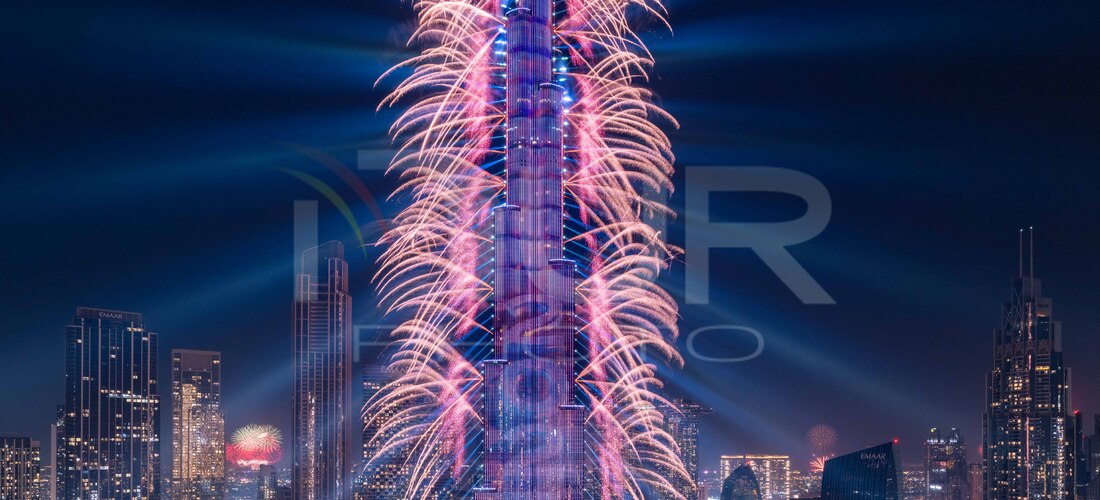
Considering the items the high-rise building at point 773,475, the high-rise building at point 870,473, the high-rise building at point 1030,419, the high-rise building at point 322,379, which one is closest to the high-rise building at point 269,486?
the high-rise building at point 322,379

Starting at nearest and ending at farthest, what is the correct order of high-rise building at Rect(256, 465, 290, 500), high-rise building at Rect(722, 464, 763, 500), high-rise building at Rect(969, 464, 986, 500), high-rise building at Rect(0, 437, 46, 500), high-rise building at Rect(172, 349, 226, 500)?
high-rise building at Rect(722, 464, 763, 500) → high-rise building at Rect(0, 437, 46, 500) → high-rise building at Rect(969, 464, 986, 500) → high-rise building at Rect(256, 465, 290, 500) → high-rise building at Rect(172, 349, 226, 500)

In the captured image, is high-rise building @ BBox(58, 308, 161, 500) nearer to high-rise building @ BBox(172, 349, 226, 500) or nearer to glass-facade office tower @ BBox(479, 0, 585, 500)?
high-rise building @ BBox(172, 349, 226, 500)

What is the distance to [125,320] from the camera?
97.0 m

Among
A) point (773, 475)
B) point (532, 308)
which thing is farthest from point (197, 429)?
point (532, 308)

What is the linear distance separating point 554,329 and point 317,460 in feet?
269

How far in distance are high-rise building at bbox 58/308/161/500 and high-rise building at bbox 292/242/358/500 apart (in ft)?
43.4

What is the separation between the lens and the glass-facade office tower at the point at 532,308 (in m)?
16.4

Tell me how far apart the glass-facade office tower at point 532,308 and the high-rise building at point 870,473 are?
52241 mm

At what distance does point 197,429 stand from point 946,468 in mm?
71497

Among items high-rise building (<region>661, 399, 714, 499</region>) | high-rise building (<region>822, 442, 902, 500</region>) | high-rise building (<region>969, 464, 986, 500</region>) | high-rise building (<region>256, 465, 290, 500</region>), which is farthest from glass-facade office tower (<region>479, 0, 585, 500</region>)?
high-rise building (<region>969, 464, 986, 500</region>)

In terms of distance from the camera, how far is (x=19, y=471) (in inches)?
3406

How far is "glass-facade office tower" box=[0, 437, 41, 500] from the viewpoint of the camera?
85.8 m

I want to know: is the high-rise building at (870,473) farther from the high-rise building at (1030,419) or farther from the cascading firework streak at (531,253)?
the cascading firework streak at (531,253)

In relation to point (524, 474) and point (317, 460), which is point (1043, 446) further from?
point (524, 474)
